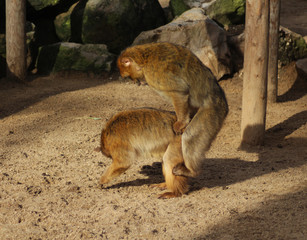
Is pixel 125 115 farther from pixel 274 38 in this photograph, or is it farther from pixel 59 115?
pixel 274 38

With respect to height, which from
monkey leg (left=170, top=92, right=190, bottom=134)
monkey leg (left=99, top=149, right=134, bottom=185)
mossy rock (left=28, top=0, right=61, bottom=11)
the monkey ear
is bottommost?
monkey leg (left=99, top=149, right=134, bottom=185)

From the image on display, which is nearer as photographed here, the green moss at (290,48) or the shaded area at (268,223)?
the shaded area at (268,223)

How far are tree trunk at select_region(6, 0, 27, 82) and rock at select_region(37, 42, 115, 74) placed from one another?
0.76m

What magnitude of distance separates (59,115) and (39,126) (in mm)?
582

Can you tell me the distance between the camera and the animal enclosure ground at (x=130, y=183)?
4.09 metres

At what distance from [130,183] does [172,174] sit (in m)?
0.78

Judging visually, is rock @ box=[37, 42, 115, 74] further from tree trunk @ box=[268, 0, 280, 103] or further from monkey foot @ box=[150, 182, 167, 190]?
monkey foot @ box=[150, 182, 167, 190]

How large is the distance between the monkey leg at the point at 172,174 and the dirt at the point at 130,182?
0.10 m

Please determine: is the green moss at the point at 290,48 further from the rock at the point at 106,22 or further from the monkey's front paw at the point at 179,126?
the monkey's front paw at the point at 179,126

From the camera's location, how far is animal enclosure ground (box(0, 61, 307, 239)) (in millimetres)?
4094

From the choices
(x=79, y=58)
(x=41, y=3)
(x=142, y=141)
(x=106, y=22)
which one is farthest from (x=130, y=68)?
(x=41, y=3)

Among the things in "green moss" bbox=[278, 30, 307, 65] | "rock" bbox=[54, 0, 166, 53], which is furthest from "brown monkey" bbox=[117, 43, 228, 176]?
"rock" bbox=[54, 0, 166, 53]

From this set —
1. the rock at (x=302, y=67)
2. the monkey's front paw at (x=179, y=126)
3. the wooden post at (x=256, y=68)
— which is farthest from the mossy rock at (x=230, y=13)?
the monkey's front paw at (x=179, y=126)

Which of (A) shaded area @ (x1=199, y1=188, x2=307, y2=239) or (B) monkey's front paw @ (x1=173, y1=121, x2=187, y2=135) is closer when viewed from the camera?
(A) shaded area @ (x1=199, y1=188, x2=307, y2=239)
